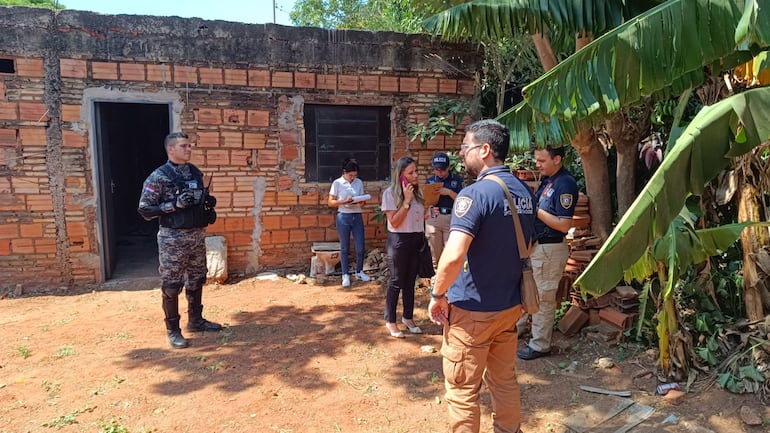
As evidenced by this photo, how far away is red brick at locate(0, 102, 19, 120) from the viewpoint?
600cm

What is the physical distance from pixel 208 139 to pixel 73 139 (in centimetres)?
158

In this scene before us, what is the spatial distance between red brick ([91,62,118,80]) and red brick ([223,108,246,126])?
1367 millimetres

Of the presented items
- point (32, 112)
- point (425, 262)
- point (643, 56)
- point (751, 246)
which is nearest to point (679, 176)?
point (643, 56)

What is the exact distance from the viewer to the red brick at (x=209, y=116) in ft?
21.6

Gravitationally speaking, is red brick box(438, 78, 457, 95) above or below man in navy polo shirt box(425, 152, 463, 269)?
above

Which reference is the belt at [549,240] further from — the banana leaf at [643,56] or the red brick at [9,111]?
the red brick at [9,111]

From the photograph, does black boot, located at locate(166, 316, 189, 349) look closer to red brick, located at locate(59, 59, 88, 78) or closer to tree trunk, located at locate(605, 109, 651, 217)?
red brick, located at locate(59, 59, 88, 78)

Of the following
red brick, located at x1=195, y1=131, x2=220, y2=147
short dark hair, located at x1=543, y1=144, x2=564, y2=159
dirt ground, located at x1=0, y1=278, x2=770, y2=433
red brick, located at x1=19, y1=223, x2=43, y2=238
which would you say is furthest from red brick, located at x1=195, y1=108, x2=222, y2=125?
short dark hair, located at x1=543, y1=144, x2=564, y2=159

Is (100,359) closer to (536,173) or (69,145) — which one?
(69,145)

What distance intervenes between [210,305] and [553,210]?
396cm

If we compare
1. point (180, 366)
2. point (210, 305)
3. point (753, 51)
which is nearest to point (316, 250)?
point (210, 305)

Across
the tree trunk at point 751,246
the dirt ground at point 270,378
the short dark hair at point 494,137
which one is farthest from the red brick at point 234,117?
the tree trunk at point 751,246

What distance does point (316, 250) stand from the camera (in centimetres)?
695

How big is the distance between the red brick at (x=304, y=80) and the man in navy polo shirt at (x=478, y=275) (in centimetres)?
463
